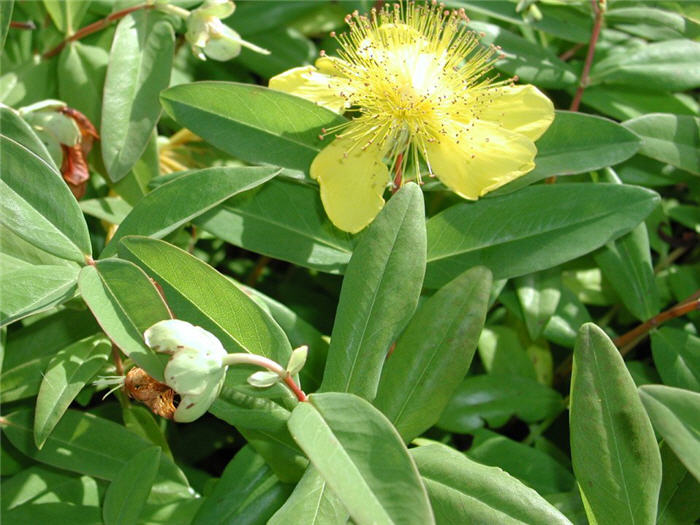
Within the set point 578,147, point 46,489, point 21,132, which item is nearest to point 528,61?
point 578,147

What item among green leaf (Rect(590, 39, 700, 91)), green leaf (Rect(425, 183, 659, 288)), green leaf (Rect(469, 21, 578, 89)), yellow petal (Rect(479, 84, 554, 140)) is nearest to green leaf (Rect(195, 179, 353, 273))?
green leaf (Rect(425, 183, 659, 288))

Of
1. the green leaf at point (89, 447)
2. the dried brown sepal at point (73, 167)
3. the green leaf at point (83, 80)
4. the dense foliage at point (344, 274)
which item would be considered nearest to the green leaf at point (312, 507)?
the dense foliage at point (344, 274)

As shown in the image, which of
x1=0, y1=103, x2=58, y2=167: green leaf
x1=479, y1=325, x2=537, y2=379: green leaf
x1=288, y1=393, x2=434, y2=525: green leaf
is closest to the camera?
x1=288, y1=393, x2=434, y2=525: green leaf

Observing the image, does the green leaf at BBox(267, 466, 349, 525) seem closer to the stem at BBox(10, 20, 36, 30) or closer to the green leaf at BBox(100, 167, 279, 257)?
the green leaf at BBox(100, 167, 279, 257)

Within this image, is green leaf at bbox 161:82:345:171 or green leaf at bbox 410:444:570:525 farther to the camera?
green leaf at bbox 161:82:345:171

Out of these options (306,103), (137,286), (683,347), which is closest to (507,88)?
(306,103)

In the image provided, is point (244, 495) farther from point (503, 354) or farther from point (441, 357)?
point (503, 354)

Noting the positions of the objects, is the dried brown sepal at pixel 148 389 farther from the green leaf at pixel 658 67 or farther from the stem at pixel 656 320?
the green leaf at pixel 658 67
